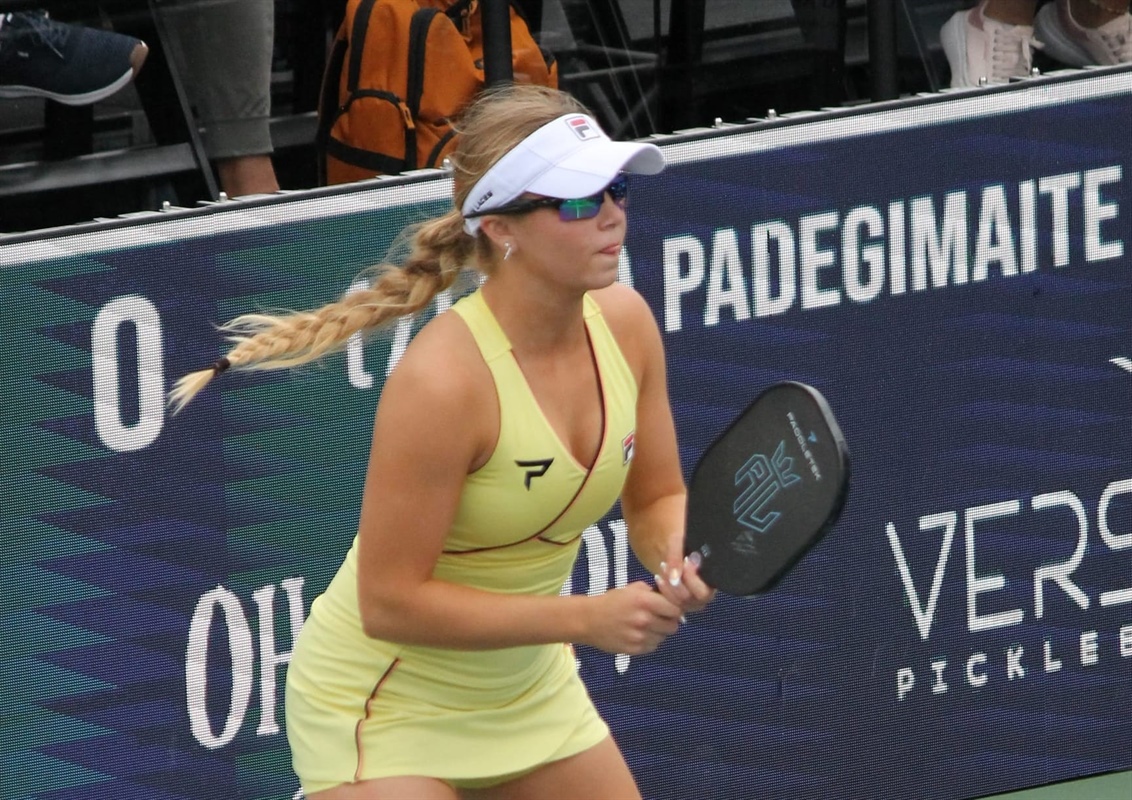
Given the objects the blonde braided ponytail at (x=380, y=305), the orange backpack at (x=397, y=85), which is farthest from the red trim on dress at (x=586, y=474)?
the orange backpack at (x=397, y=85)

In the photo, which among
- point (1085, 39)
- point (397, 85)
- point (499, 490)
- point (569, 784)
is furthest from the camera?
point (1085, 39)

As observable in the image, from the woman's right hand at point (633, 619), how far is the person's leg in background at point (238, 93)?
238cm

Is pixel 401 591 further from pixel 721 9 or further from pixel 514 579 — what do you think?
pixel 721 9

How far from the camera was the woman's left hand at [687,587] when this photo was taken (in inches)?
96.2

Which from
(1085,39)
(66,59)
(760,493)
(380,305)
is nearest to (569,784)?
(760,493)

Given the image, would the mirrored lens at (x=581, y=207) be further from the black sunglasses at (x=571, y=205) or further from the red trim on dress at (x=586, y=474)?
the red trim on dress at (x=586, y=474)

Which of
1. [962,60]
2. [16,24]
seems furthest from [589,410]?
[962,60]

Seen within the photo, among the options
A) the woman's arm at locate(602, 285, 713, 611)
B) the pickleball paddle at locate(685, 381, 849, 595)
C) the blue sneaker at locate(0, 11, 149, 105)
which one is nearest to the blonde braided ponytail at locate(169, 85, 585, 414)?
the woman's arm at locate(602, 285, 713, 611)

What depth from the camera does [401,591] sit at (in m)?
2.54

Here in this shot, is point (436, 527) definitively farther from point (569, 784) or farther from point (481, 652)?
point (569, 784)

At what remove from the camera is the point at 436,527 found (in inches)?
99.5

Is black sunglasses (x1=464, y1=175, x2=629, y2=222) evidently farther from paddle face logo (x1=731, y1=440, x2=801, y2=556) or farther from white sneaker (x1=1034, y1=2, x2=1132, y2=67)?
white sneaker (x1=1034, y1=2, x2=1132, y2=67)

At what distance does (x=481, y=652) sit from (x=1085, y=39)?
325 centimetres

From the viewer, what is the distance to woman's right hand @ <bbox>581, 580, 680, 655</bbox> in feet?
7.99
